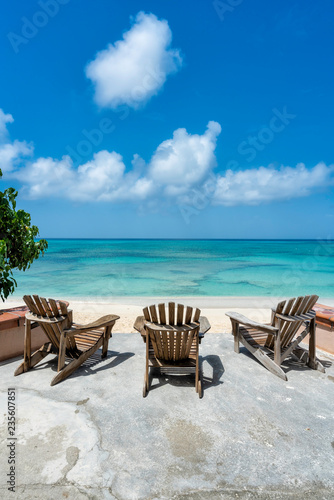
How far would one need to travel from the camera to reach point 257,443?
8.18ft

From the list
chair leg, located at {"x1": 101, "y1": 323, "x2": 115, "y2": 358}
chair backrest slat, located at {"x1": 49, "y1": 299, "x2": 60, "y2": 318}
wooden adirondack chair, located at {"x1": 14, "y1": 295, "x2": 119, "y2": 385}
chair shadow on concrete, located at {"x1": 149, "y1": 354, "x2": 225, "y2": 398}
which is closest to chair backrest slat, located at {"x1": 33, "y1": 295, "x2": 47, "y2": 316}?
wooden adirondack chair, located at {"x1": 14, "y1": 295, "x2": 119, "y2": 385}

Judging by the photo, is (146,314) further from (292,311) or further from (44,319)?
(292,311)

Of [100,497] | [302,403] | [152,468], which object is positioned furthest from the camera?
[302,403]

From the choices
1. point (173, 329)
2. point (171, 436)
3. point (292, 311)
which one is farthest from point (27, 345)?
point (292, 311)

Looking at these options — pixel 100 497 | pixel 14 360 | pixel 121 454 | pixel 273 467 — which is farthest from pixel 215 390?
pixel 14 360

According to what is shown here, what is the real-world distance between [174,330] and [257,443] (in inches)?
49.9

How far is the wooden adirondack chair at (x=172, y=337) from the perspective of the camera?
321 centimetres

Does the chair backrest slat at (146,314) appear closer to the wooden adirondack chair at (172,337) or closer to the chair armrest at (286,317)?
the wooden adirondack chair at (172,337)

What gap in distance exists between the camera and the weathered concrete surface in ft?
6.64

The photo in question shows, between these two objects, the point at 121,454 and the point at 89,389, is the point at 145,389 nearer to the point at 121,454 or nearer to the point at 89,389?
the point at 89,389

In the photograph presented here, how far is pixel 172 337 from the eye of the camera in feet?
11.0

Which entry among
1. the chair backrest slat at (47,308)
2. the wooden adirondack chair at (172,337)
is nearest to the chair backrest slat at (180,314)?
the wooden adirondack chair at (172,337)

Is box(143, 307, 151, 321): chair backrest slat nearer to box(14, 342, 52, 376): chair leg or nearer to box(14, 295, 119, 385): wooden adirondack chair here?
box(14, 295, 119, 385): wooden adirondack chair

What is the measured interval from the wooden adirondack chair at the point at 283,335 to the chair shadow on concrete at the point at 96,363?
1.86 meters
